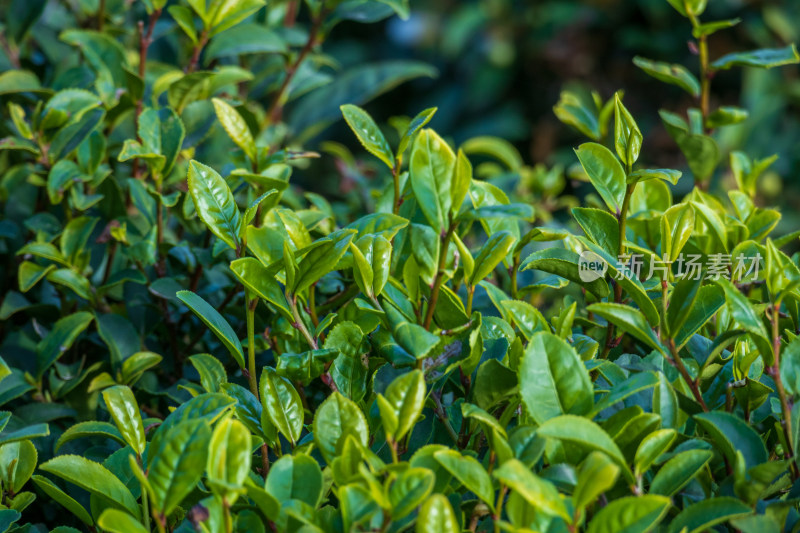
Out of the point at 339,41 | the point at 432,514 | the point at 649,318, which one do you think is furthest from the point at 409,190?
the point at 339,41

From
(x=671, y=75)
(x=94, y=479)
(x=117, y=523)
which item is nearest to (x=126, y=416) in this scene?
(x=94, y=479)

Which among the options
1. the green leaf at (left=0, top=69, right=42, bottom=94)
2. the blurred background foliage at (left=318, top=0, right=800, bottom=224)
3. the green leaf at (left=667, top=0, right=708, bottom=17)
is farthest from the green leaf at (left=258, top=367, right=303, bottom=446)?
the blurred background foliage at (left=318, top=0, right=800, bottom=224)

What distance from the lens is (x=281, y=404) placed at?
72 centimetres

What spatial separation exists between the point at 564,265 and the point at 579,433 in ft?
0.79

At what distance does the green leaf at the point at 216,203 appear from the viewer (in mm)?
763

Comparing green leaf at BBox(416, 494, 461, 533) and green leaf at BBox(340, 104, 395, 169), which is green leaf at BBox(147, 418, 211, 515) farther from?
green leaf at BBox(340, 104, 395, 169)

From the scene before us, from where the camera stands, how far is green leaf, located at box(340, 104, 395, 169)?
2.84ft

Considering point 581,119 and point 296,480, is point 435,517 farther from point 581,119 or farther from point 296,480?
point 581,119

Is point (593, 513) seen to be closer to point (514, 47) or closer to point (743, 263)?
point (743, 263)

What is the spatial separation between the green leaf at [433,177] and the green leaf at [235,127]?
12.8 inches

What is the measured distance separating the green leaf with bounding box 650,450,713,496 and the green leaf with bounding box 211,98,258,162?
605mm

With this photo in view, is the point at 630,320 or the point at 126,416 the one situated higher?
the point at 630,320

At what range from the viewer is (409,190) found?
3.01 feet

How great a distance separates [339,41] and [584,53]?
4.69 ft
